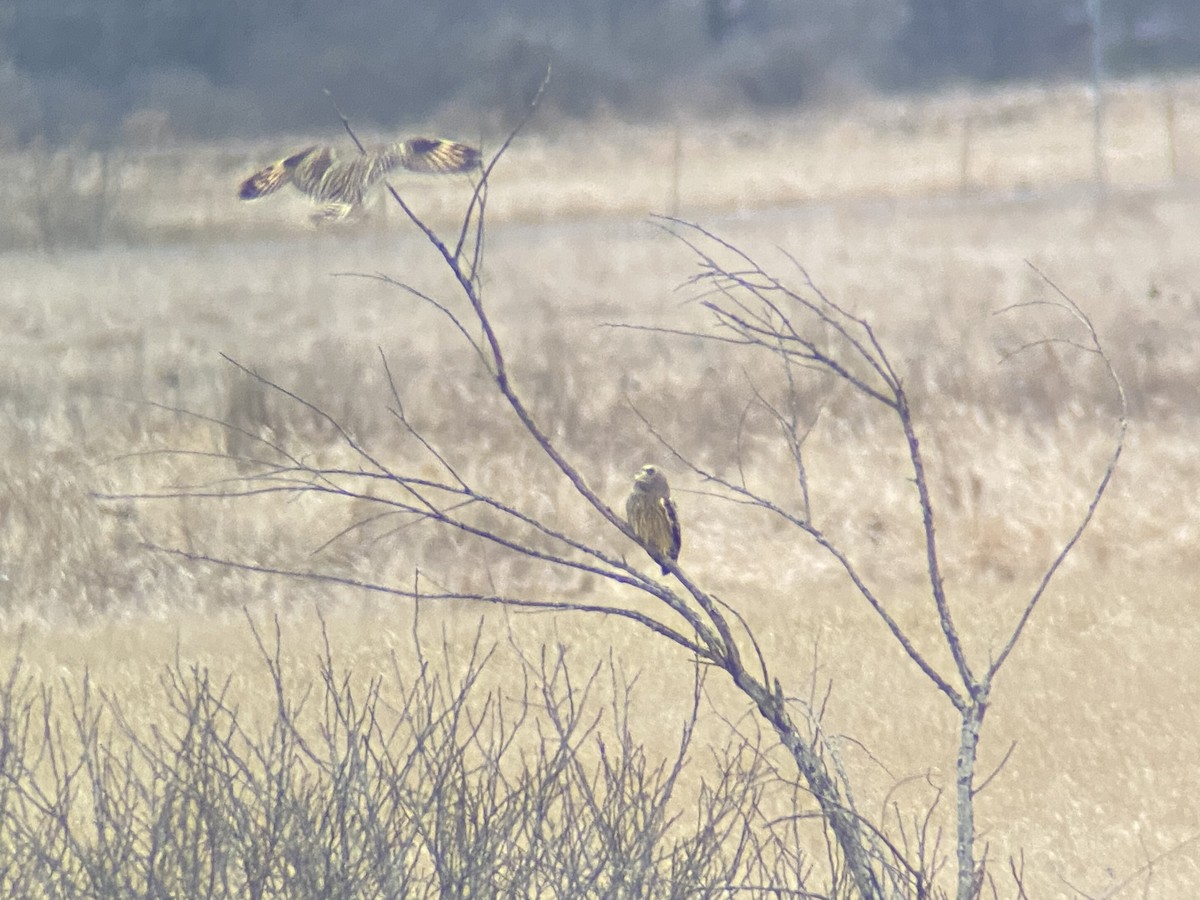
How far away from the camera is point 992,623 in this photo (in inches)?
321

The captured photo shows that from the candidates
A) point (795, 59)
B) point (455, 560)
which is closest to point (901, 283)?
point (455, 560)

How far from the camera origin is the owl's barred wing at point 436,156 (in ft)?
20.3

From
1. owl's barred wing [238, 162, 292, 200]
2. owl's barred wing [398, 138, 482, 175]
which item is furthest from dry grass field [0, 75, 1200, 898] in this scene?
owl's barred wing [398, 138, 482, 175]

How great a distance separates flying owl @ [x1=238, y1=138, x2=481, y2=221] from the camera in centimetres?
623

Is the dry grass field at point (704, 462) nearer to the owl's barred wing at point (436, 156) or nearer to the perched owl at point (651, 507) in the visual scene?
the perched owl at point (651, 507)

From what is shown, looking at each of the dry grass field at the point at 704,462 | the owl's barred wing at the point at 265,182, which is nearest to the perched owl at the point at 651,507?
the dry grass field at the point at 704,462

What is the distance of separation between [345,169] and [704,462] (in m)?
3.06

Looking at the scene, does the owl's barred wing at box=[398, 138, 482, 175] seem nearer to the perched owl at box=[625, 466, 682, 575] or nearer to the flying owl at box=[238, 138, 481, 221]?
the flying owl at box=[238, 138, 481, 221]

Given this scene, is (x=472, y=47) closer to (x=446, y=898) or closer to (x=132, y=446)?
(x=132, y=446)

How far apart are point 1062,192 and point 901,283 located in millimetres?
3574

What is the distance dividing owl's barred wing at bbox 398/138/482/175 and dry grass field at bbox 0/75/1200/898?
167cm

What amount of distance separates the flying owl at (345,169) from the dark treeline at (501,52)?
214cm

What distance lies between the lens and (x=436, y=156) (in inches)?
250

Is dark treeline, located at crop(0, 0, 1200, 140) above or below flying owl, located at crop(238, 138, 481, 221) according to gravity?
above
